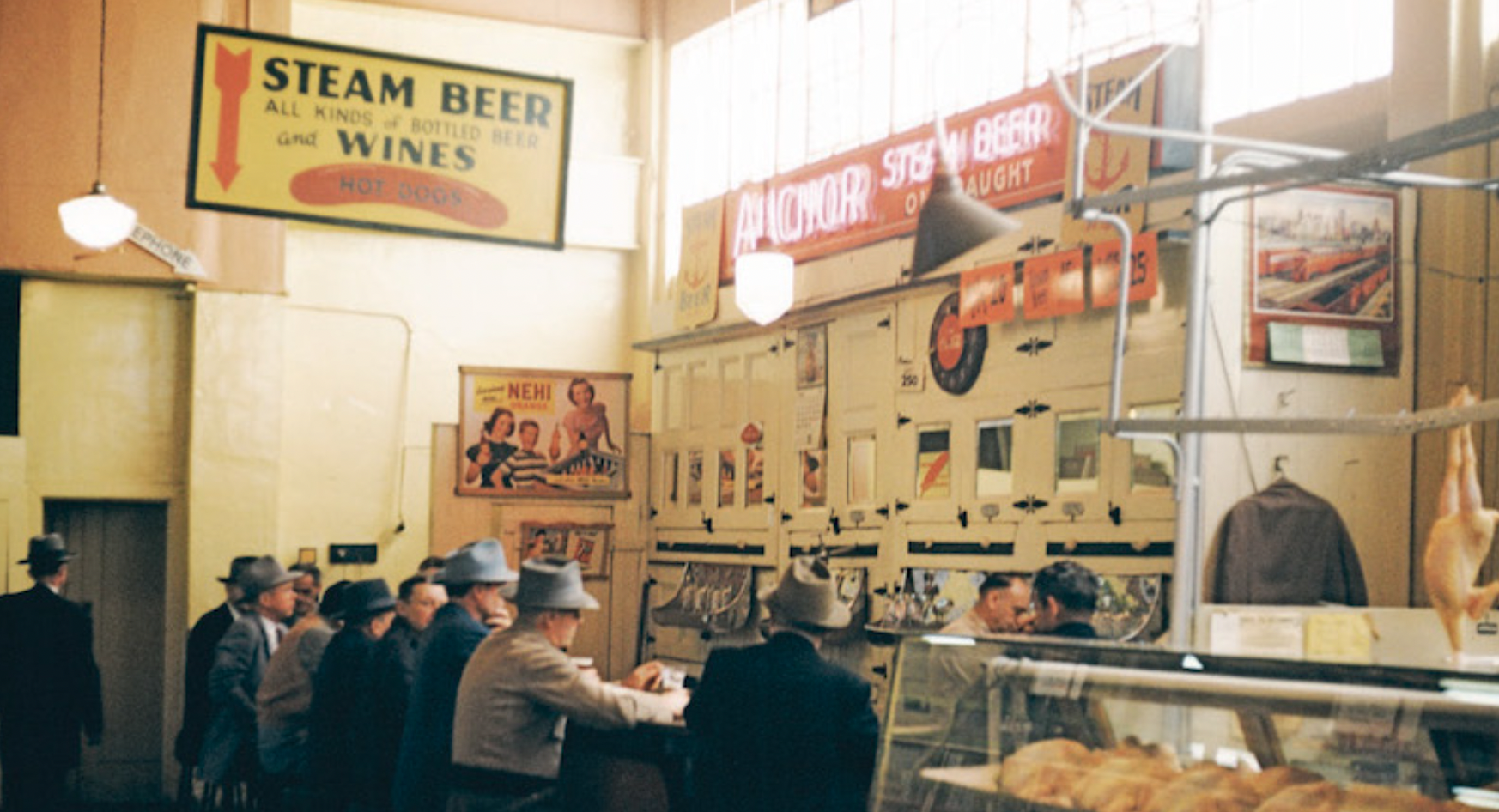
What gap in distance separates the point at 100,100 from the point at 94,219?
3.30 m

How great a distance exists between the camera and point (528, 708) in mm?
6285

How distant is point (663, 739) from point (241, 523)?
28.9ft

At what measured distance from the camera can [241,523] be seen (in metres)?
14.1

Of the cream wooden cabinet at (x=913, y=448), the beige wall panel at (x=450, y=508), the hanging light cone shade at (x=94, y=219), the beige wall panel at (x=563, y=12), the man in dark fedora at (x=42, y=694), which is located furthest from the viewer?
the beige wall panel at (x=563, y=12)

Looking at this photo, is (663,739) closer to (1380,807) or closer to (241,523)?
(1380,807)

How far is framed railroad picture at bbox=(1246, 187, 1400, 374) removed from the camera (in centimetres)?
820

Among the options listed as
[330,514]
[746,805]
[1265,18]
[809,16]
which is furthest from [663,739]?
[330,514]

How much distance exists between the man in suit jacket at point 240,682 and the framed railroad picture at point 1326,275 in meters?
5.39

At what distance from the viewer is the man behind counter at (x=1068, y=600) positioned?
7.43m

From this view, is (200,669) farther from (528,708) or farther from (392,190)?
(528,708)

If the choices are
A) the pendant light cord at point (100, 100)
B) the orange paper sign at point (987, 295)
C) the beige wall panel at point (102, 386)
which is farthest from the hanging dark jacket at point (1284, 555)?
the pendant light cord at point (100, 100)

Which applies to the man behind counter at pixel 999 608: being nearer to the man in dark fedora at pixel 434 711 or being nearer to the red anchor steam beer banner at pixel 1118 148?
the red anchor steam beer banner at pixel 1118 148

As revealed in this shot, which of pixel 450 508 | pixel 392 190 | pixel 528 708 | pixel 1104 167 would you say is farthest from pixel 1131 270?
pixel 450 508

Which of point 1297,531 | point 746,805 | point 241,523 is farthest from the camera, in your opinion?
point 241,523
